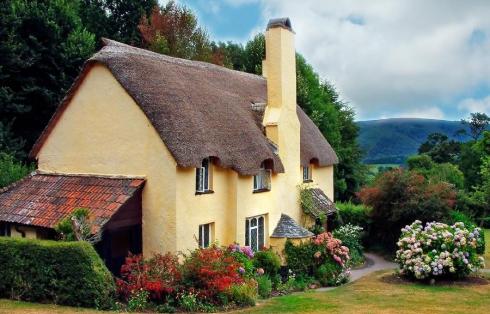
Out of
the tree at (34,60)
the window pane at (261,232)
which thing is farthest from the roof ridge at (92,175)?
→ the tree at (34,60)

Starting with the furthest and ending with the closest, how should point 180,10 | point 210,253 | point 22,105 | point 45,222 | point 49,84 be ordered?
point 180,10
point 49,84
point 22,105
point 45,222
point 210,253

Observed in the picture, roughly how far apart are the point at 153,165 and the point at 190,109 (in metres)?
2.86

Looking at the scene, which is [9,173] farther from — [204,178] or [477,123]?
[477,123]

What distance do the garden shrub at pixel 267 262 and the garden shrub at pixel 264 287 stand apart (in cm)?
120

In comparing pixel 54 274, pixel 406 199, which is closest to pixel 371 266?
pixel 406 199

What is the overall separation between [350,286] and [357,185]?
29.5m

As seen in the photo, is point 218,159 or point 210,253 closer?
point 210,253

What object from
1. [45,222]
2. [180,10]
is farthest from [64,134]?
[180,10]

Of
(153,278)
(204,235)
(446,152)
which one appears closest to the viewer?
(153,278)

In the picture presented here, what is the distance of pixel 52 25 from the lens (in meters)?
29.4

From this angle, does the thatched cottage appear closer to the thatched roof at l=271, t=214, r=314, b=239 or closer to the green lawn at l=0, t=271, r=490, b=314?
the thatched roof at l=271, t=214, r=314, b=239

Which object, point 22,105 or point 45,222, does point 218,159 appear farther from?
point 22,105

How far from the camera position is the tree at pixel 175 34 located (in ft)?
137

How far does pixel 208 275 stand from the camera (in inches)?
607
